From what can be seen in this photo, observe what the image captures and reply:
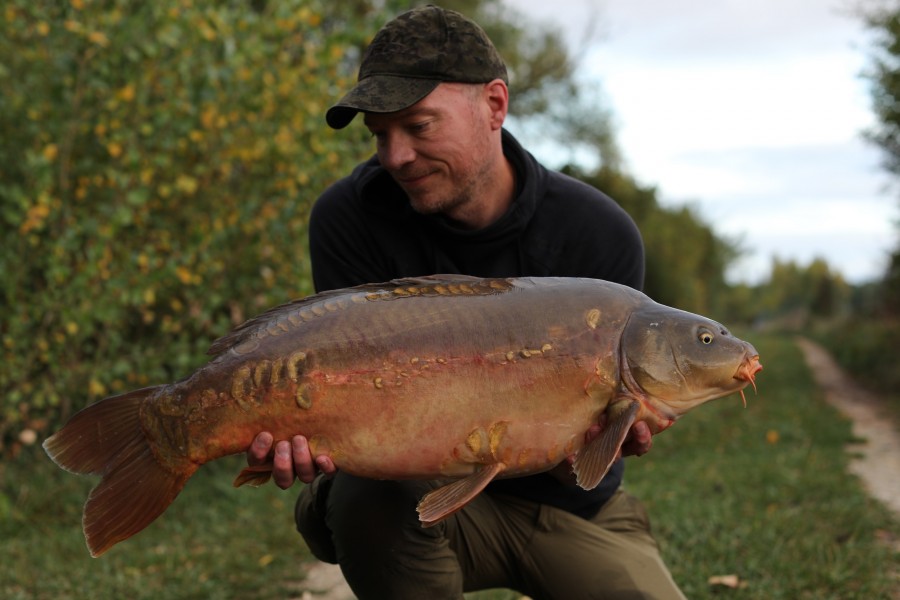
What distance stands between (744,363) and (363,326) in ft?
3.19

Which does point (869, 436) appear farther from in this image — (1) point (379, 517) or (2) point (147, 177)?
(1) point (379, 517)

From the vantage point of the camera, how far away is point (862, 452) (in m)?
8.13

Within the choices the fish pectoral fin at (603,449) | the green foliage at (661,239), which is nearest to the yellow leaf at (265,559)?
the fish pectoral fin at (603,449)

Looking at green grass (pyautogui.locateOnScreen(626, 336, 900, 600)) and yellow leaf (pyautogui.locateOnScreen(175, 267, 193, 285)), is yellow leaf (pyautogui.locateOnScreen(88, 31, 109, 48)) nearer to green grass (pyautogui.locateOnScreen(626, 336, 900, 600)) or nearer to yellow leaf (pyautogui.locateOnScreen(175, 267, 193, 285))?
yellow leaf (pyautogui.locateOnScreen(175, 267, 193, 285))

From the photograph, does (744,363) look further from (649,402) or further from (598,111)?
(598,111)

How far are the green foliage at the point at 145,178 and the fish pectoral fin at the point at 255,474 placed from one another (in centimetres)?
324

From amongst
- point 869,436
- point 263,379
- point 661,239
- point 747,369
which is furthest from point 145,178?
point 661,239

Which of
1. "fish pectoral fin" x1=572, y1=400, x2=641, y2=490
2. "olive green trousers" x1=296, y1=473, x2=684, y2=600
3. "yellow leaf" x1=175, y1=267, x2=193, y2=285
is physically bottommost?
"olive green trousers" x1=296, y1=473, x2=684, y2=600

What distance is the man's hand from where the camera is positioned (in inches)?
96.3

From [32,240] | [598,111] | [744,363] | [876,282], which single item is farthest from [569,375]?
[598,111]

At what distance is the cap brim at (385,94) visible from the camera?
2934mm

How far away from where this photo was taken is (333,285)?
344 cm

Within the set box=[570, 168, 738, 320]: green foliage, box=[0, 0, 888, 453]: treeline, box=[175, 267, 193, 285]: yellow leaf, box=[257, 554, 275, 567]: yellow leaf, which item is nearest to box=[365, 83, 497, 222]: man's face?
box=[257, 554, 275, 567]: yellow leaf

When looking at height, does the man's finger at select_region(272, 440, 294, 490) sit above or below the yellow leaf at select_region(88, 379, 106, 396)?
above
